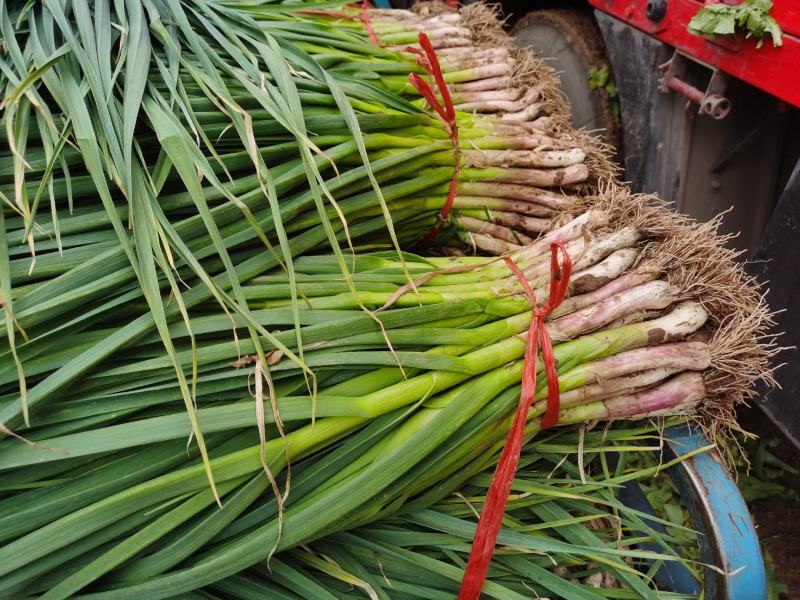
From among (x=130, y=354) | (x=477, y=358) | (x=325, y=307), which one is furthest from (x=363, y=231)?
(x=130, y=354)

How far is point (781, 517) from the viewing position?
92.1 inches

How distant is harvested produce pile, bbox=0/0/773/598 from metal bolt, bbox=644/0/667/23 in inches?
29.8

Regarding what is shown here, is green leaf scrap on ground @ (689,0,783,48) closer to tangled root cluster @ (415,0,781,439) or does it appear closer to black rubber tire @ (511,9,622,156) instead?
tangled root cluster @ (415,0,781,439)

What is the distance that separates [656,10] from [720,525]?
1454 mm

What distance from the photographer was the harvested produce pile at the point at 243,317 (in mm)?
1026

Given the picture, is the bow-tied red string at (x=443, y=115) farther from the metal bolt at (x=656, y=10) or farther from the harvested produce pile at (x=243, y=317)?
the metal bolt at (x=656, y=10)

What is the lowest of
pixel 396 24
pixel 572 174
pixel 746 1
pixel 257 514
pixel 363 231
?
pixel 257 514

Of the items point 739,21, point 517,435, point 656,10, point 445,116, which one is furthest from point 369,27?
→ point 517,435

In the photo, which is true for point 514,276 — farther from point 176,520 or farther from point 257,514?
point 176,520

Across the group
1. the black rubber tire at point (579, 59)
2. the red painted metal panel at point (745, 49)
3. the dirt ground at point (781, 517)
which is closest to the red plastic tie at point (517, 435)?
the red painted metal panel at point (745, 49)

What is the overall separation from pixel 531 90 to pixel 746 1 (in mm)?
603

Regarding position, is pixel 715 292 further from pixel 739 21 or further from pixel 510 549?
pixel 739 21

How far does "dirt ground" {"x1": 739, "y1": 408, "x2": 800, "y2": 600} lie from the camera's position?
7.16 feet

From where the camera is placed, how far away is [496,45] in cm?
224
